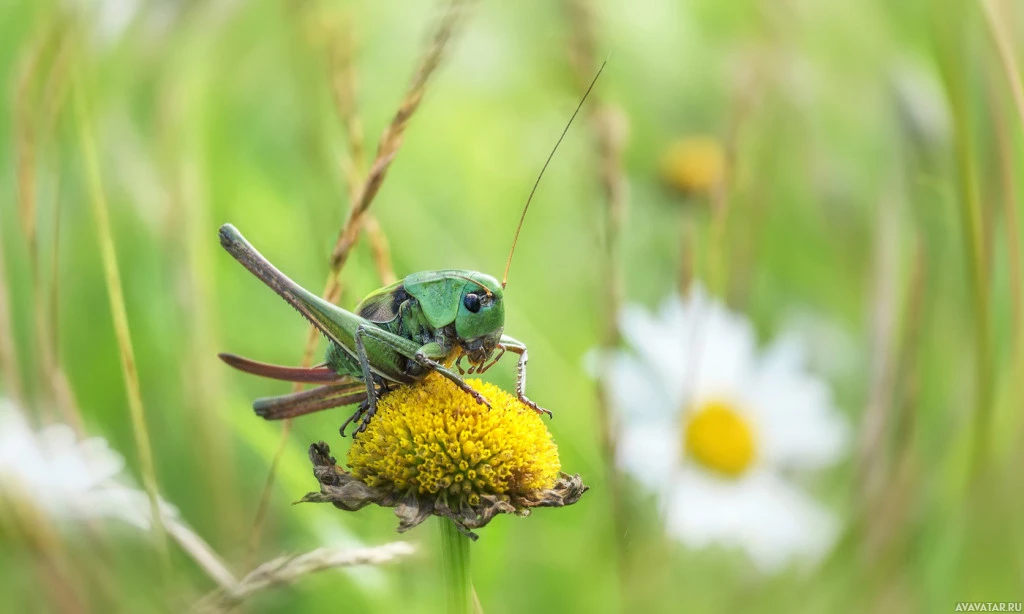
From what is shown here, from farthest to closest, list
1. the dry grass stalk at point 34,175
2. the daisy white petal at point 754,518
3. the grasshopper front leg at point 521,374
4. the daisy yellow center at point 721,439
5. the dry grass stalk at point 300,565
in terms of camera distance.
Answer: the daisy yellow center at point 721,439
the daisy white petal at point 754,518
the dry grass stalk at point 34,175
the grasshopper front leg at point 521,374
the dry grass stalk at point 300,565

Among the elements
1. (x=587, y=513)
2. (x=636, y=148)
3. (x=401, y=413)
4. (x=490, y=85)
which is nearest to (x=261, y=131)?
(x=490, y=85)

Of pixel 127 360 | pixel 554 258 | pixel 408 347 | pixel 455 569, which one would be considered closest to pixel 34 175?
pixel 127 360

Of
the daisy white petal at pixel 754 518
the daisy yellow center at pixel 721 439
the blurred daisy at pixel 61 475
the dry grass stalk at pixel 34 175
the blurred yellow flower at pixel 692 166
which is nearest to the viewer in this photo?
the dry grass stalk at pixel 34 175

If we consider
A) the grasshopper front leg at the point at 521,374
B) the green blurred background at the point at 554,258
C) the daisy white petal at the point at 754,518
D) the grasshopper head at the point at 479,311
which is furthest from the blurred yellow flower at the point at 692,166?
the grasshopper head at the point at 479,311

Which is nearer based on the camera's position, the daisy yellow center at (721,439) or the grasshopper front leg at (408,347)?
the grasshopper front leg at (408,347)

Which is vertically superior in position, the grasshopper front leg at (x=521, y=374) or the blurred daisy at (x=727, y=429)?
the blurred daisy at (x=727, y=429)

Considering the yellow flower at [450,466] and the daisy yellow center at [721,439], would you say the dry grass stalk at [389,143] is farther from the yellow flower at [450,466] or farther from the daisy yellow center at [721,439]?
the daisy yellow center at [721,439]
